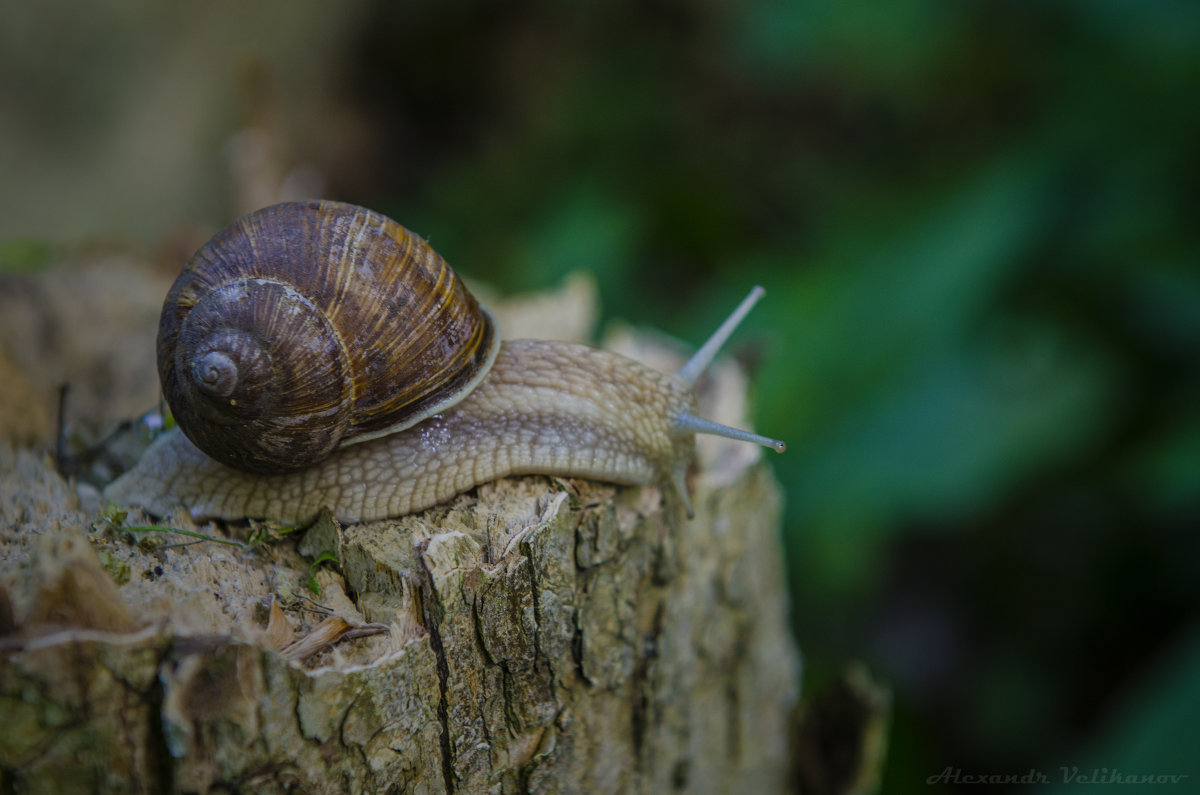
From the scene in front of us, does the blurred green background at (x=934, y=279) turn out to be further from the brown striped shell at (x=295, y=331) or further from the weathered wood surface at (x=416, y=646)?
the brown striped shell at (x=295, y=331)

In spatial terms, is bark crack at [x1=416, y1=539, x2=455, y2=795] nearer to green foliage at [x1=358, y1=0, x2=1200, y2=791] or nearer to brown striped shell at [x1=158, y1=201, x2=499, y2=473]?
brown striped shell at [x1=158, y1=201, x2=499, y2=473]

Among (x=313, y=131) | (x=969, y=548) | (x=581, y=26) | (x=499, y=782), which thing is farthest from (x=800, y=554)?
(x=313, y=131)

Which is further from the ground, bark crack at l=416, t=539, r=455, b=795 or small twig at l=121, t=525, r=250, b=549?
small twig at l=121, t=525, r=250, b=549

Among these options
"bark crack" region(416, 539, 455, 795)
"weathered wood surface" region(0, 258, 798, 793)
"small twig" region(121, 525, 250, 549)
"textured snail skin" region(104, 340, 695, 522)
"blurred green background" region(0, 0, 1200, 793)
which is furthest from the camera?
"blurred green background" region(0, 0, 1200, 793)

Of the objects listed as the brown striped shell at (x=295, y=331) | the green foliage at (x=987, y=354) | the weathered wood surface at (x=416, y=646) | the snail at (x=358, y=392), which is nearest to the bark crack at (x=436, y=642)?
the weathered wood surface at (x=416, y=646)

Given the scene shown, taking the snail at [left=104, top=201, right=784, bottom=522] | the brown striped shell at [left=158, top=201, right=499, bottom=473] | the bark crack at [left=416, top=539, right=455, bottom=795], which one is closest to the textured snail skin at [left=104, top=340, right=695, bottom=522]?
the snail at [left=104, top=201, right=784, bottom=522]

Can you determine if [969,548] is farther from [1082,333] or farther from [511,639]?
[511,639]

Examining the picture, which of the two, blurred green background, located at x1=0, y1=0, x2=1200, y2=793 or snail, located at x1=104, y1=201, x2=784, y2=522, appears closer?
snail, located at x1=104, y1=201, x2=784, y2=522
